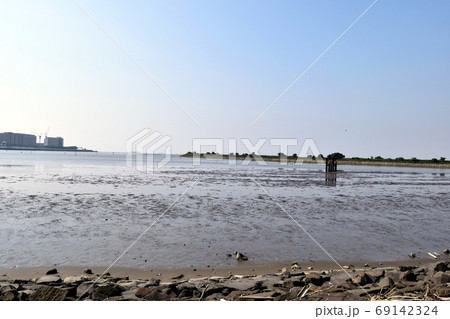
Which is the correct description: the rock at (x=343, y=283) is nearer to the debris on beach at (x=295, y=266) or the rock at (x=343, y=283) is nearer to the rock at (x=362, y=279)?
the rock at (x=362, y=279)

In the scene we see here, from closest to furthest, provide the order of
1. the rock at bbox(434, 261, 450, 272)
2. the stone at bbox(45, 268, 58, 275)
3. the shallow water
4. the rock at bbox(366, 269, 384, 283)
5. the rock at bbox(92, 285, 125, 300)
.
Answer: the rock at bbox(92, 285, 125, 300), the rock at bbox(366, 269, 384, 283), the rock at bbox(434, 261, 450, 272), the stone at bbox(45, 268, 58, 275), the shallow water

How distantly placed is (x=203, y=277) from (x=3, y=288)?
363 centimetres

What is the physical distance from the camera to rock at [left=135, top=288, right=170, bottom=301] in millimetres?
5773

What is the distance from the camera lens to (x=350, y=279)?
689cm

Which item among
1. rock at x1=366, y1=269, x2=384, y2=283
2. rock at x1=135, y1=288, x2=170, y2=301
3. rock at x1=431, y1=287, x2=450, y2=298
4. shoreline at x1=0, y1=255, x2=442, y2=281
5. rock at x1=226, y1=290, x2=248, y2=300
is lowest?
shoreline at x1=0, y1=255, x2=442, y2=281

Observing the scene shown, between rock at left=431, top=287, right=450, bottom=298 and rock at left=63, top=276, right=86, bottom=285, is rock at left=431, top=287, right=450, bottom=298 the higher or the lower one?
the higher one

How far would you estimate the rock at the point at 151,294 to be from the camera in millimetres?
5773

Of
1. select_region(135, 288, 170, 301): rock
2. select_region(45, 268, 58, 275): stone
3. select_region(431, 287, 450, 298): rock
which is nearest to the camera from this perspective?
select_region(431, 287, 450, 298): rock

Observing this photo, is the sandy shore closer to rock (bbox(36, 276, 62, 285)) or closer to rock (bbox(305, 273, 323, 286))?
rock (bbox(36, 276, 62, 285))

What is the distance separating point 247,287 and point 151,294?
5.61 ft

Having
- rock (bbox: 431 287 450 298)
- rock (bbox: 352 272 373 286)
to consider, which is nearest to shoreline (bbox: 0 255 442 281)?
rock (bbox: 352 272 373 286)

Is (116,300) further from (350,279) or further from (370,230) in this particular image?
(370,230)

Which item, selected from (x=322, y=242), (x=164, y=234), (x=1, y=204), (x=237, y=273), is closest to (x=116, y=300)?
(x=237, y=273)

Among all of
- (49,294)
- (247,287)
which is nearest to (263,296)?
(247,287)
